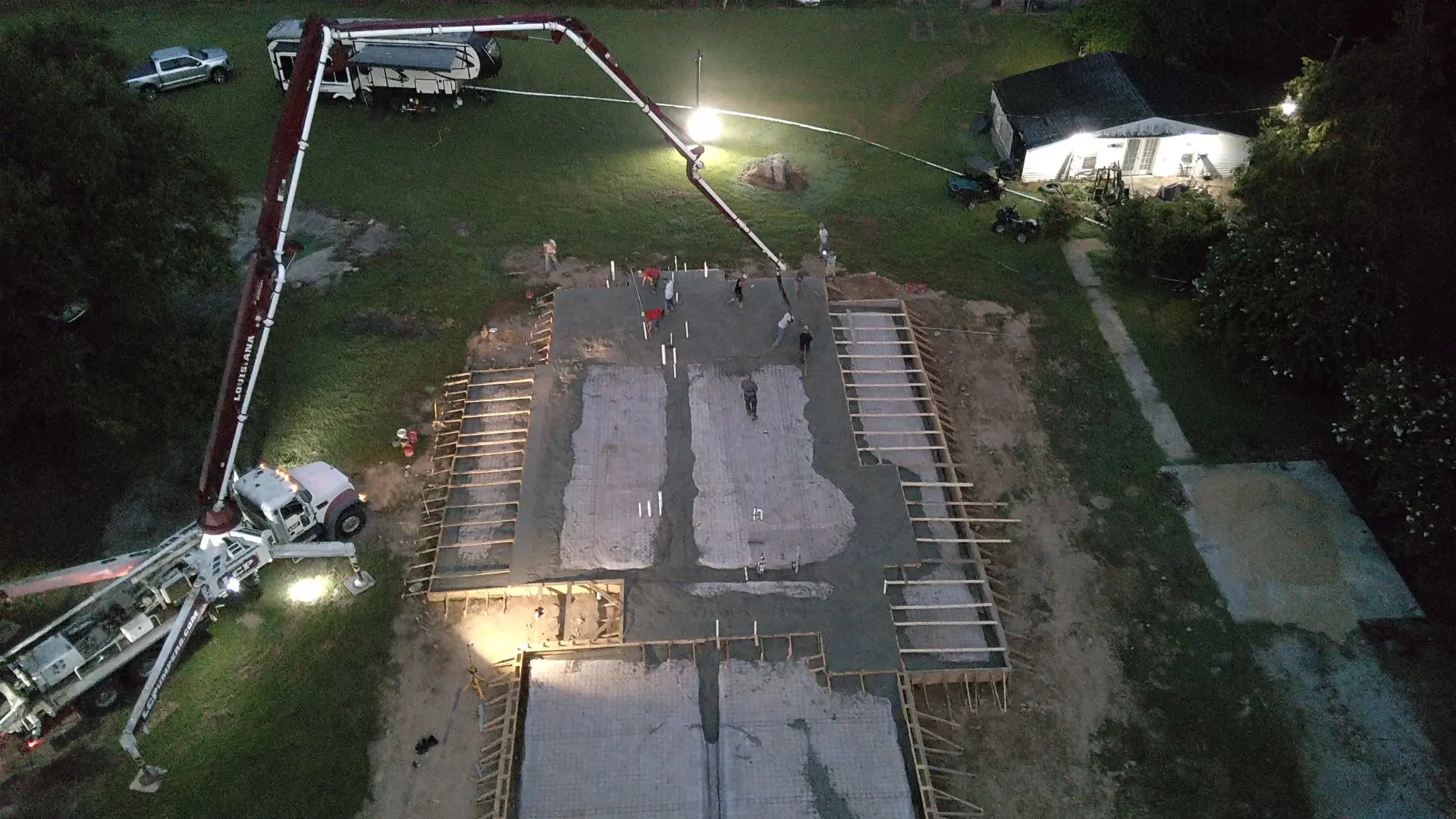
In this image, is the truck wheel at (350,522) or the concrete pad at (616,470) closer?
the concrete pad at (616,470)

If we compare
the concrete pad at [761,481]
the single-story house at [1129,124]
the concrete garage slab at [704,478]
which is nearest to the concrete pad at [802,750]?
the concrete garage slab at [704,478]

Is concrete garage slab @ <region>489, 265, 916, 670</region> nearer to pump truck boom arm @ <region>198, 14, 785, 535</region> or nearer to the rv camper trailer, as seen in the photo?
pump truck boom arm @ <region>198, 14, 785, 535</region>

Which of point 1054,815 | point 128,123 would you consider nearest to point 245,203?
point 128,123

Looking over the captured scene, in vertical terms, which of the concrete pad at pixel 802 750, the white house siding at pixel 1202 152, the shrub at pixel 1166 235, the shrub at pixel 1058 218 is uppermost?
the white house siding at pixel 1202 152

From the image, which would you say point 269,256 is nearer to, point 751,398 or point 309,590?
point 309,590

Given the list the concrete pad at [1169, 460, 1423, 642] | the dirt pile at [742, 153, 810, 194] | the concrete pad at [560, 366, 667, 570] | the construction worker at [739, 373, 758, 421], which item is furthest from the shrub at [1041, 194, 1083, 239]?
the concrete pad at [560, 366, 667, 570]

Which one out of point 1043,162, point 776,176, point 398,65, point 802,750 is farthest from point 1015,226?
point 398,65

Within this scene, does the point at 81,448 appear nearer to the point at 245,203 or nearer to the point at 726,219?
the point at 245,203

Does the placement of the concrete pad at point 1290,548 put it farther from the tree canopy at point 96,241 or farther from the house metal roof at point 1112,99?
the tree canopy at point 96,241
